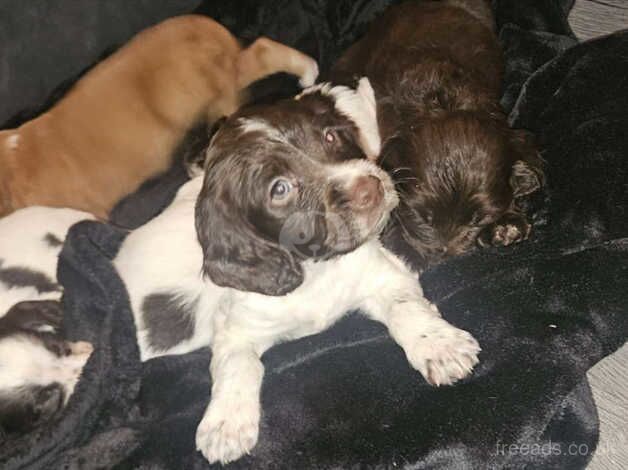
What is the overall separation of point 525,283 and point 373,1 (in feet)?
6.92

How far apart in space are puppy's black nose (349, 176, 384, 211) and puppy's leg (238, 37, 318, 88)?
1510 millimetres

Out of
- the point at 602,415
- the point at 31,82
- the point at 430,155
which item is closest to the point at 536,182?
the point at 430,155

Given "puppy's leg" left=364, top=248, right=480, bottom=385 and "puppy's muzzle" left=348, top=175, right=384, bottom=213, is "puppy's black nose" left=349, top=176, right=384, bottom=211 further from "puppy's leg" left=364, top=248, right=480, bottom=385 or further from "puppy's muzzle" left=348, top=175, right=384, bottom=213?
"puppy's leg" left=364, top=248, right=480, bottom=385

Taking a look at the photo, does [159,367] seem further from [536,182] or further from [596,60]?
[596,60]

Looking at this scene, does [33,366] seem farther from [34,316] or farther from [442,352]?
[442,352]

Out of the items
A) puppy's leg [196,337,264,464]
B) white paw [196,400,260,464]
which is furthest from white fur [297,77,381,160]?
white paw [196,400,260,464]

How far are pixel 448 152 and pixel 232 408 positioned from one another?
4.09 ft

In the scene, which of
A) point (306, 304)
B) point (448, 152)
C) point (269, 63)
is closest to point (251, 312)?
point (306, 304)

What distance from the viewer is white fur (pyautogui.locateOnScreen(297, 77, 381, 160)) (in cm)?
300

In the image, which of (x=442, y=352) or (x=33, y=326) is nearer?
(x=442, y=352)

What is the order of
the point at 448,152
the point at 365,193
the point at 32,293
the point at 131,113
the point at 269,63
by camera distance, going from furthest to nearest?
the point at 269,63 → the point at 131,113 → the point at 32,293 → the point at 448,152 → the point at 365,193

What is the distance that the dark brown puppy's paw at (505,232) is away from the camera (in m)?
2.98

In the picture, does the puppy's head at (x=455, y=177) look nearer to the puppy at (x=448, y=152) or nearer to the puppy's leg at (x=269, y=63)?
the puppy at (x=448, y=152)

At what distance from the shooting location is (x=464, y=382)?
254 centimetres
